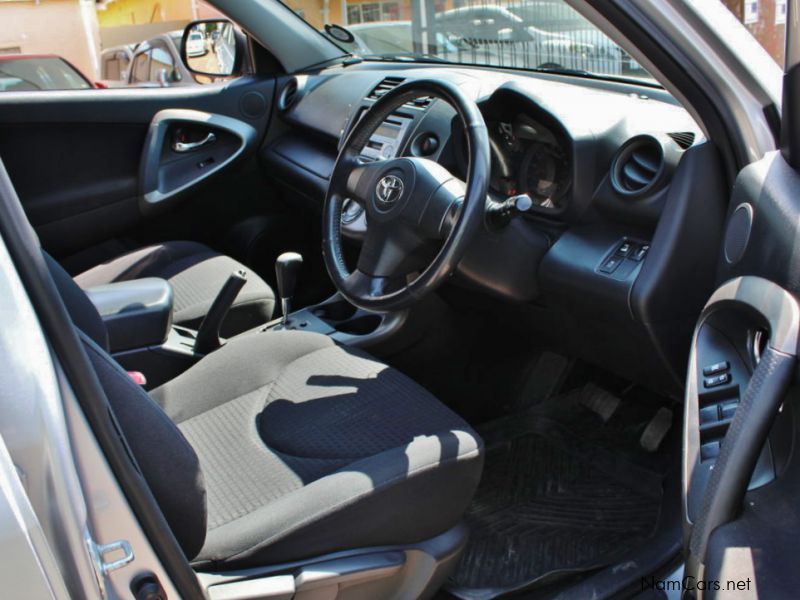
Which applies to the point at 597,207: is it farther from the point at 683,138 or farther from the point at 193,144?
the point at 193,144

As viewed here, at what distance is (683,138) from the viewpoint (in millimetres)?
1540

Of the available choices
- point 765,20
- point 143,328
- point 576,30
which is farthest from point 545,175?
point 143,328

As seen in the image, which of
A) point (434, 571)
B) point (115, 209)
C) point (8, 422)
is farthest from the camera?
point (115, 209)

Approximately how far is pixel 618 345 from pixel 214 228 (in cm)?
160

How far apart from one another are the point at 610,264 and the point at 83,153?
1775 millimetres

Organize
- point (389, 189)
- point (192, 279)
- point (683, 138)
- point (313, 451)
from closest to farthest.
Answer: point (313, 451) < point (683, 138) < point (389, 189) < point (192, 279)

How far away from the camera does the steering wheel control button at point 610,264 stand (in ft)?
5.31

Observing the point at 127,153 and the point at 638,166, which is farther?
the point at 127,153

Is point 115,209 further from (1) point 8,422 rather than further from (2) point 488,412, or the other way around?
(1) point 8,422

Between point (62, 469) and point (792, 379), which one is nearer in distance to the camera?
point (62, 469)

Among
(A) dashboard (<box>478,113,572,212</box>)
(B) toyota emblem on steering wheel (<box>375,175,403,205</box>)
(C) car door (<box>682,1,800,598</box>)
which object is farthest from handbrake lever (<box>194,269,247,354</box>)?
(C) car door (<box>682,1,800,598</box>)

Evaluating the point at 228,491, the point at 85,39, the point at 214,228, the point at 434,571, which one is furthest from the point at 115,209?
the point at 85,39

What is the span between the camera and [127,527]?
87 cm

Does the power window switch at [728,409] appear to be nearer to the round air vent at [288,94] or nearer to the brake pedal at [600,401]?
the brake pedal at [600,401]
